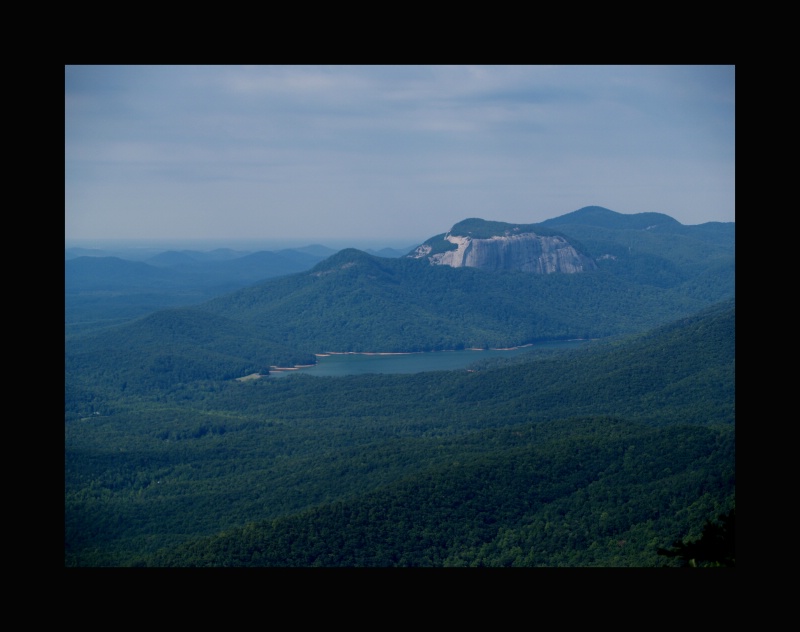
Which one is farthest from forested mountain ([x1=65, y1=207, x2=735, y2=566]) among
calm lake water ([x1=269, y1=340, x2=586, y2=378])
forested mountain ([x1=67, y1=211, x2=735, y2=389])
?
calm lake water ([x1=269, y1=340, x2=586, y2=378])

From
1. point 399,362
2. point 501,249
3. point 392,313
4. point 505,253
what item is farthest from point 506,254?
point 399,362

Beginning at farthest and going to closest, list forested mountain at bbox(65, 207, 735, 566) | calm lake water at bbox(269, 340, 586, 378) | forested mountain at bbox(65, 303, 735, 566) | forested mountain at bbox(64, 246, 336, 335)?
forested mountain at bbox(64, 246, 336, 335), calm lake water at bbox(269, 340, 586, 378), forested mountain at bbox(65, 207, 735, 566), forested mountain at bbox(65, 303, 735, 566)

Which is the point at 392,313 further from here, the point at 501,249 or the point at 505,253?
the point at 505,253

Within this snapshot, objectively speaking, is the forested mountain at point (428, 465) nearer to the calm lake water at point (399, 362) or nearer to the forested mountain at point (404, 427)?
the forested mountain at point (404, 427)

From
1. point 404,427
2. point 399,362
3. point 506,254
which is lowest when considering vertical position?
point 404,427

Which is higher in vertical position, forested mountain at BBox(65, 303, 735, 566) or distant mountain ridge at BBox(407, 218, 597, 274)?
distant mountain ridge at BBox(407, 218, 597, 274)

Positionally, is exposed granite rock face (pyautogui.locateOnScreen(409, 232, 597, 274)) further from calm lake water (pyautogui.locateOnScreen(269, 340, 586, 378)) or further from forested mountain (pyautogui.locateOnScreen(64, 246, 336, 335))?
forested mountain (pyautogui.locateOnScreen(64, 246, 336, 335))
